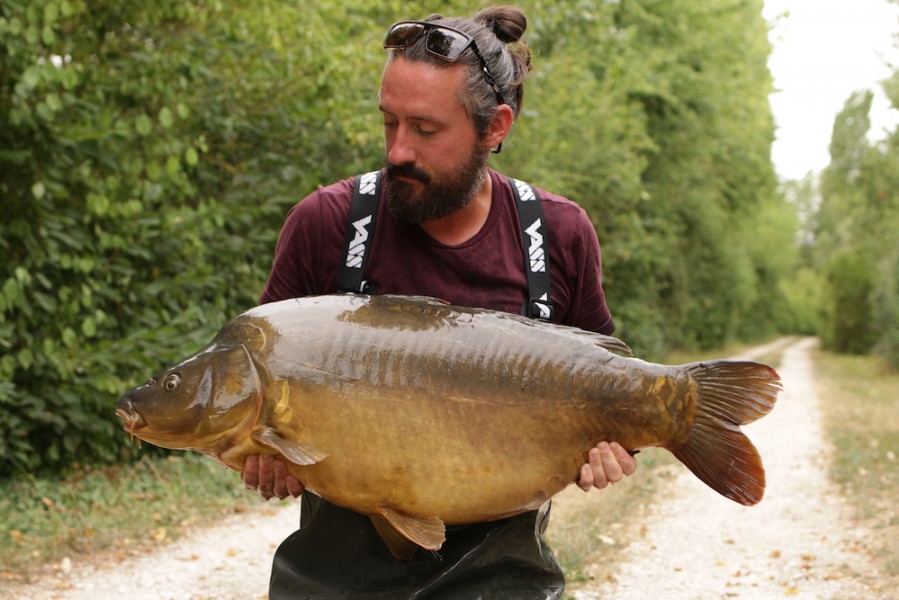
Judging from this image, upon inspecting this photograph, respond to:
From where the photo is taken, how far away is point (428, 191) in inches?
108

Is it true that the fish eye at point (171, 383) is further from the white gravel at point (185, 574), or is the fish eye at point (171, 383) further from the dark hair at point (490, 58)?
the white gravel at point (185, 574)

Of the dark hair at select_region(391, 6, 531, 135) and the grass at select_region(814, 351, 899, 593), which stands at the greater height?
the dark hair at select_region(391, 6, 531, 135)

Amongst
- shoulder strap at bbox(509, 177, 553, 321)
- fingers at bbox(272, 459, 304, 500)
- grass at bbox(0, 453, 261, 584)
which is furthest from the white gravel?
shoulder strap at bbox(509, 177, 553, 321)

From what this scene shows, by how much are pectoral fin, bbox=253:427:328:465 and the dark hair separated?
102 cm

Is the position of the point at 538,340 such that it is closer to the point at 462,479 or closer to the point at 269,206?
the point at 462,479

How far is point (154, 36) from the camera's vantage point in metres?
8.17

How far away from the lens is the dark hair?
9.05 feet

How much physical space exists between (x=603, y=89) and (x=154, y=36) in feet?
38.0

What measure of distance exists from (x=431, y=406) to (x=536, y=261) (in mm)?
599

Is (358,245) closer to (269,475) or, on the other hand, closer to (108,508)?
(269,475)

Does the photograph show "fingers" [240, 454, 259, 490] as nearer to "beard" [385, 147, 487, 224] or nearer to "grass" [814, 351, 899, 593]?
"beard" [385, 147, 487, 224]

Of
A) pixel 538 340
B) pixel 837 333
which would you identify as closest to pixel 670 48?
pixel 538 340

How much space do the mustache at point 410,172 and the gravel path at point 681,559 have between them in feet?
14.9

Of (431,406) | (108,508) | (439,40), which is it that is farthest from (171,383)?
(108,508)
